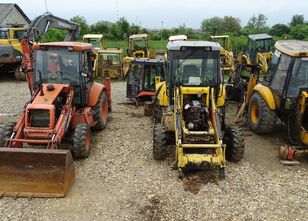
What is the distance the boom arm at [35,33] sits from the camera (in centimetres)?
1053

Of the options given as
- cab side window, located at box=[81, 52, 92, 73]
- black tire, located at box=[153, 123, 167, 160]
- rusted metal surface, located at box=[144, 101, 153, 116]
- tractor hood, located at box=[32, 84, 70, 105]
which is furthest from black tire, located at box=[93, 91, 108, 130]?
black tire, located at box=[153, 123, 167, 160]

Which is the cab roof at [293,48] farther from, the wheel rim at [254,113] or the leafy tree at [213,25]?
the leafy tree at [213,25]

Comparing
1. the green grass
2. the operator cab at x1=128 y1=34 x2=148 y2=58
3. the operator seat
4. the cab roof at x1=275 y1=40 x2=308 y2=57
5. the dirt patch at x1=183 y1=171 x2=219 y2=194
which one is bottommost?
the green grass

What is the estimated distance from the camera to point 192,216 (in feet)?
19.6

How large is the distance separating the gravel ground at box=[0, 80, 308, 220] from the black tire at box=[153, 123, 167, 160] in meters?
0.17

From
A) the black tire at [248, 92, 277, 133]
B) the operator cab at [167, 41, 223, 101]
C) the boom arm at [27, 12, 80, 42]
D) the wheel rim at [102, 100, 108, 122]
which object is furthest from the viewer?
the boom arm at [27, 12, 80, 42]

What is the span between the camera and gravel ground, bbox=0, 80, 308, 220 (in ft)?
19.7

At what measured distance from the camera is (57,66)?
8.72 metres

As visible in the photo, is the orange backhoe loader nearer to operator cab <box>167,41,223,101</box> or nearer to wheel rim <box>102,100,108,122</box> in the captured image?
wheel rim <box>102,100,108,122</box>

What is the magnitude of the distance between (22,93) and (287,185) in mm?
11064

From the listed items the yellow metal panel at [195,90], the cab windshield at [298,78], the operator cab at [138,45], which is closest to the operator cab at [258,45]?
the operator cab at [138,45]

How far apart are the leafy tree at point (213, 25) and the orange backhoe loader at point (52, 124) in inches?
1487

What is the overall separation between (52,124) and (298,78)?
5.06 meters

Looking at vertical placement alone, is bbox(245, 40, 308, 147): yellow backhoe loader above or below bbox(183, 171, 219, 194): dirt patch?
above
